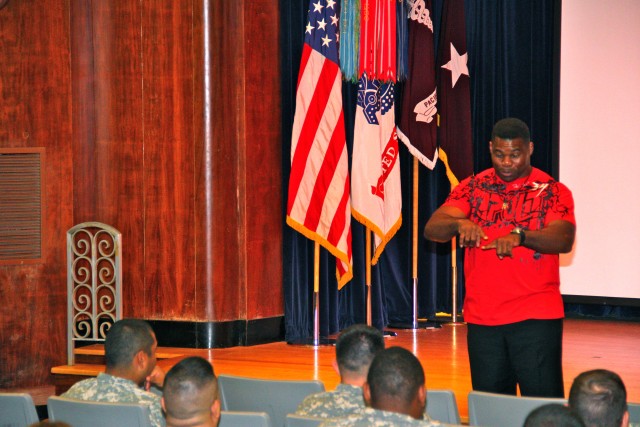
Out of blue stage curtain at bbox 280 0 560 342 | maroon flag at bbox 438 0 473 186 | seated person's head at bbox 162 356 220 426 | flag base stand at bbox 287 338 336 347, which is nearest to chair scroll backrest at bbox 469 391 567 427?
seated person's head at bbox 162 356 220 426

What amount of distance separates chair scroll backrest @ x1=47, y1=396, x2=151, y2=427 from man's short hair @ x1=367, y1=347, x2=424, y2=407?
0.95 m

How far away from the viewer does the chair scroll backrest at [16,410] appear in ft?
11.4

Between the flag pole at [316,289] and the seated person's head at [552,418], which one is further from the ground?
the seated person's head at [552,418]

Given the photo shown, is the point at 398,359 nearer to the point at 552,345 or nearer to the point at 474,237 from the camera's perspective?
the point at 474,237

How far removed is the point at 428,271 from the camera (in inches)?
352

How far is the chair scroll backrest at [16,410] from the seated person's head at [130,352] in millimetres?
309

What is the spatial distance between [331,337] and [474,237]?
4.31 meters

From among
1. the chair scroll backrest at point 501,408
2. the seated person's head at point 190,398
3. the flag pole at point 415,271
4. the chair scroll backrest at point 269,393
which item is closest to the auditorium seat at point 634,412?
the chair scroll backrest at point 501,408

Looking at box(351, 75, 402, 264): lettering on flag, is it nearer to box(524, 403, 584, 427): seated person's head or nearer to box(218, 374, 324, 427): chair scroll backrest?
box(218, 374, 324, 427): chair scroll backrest

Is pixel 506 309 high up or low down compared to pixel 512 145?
down

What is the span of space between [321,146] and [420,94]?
3.90 ft

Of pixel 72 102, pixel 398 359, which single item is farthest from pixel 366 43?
pixel 398 359

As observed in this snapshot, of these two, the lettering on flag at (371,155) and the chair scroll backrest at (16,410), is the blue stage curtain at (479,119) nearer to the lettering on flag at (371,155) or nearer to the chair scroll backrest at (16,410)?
the lettering on flag at (371,155)

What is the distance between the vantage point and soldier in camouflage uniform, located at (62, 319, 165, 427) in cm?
340
